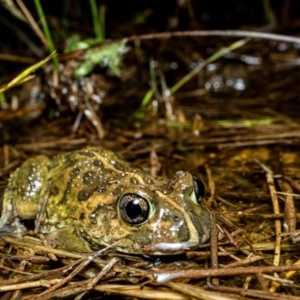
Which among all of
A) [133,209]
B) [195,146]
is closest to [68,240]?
[133,209]

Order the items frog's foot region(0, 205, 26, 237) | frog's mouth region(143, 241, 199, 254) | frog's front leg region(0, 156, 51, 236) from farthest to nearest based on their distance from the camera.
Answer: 1. frog's front leg region(0, 156, 51, 236)
2. frog's foot region(0, 205, 26, 237)
3. frog's mouth region(143, 241, 199, 254)

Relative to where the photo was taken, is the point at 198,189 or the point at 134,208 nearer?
the point at 134,208

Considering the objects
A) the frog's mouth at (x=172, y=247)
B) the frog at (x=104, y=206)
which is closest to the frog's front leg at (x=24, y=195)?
the frog at (x=104, y=206)

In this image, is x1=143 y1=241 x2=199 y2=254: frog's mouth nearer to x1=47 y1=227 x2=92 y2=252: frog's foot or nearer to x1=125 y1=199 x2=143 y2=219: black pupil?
x1=125 y1=199 x2=143 y2=219: black pupil

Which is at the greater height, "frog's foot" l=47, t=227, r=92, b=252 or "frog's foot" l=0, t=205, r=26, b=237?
"frog's foot" l=0, t=205, r=26, b=237

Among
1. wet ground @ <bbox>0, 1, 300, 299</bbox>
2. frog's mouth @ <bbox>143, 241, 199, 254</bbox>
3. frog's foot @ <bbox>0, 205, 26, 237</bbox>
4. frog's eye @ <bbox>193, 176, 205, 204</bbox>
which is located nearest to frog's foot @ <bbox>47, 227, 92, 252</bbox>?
wet ground @ <bbox>0, 1, 300, 299</bbox>

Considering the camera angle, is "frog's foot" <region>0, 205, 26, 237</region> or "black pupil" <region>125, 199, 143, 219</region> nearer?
"black pupil" <region>125, 199, 143, 219</region>

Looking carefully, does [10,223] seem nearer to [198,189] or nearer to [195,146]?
[198,189]
